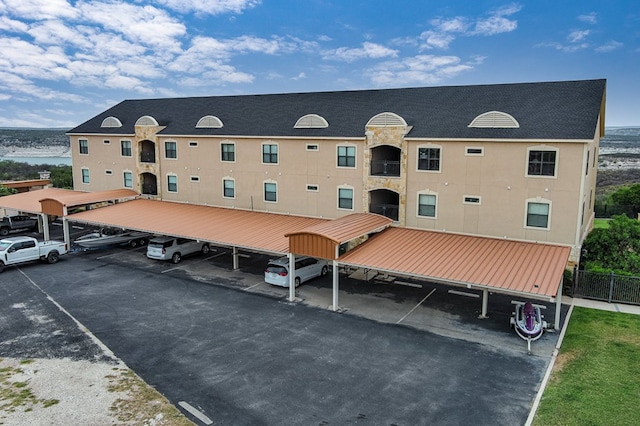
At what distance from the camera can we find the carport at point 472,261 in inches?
847

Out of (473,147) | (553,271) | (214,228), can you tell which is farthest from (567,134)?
(214,228)

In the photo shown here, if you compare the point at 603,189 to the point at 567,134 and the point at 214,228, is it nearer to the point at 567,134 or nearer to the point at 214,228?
the point at 567,134

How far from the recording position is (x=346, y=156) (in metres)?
33.1

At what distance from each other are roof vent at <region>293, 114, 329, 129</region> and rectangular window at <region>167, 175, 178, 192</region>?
13.7 m

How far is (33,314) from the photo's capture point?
24109 mm

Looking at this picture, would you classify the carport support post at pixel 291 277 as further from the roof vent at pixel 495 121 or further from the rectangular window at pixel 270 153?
the roof vent at pixel 495 121

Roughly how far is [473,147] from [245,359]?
18408 mm

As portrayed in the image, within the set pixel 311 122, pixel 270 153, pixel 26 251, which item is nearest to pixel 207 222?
pixel 270 153

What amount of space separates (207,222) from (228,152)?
6.84 metres

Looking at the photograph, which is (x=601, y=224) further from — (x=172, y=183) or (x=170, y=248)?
(x=172, y=183)

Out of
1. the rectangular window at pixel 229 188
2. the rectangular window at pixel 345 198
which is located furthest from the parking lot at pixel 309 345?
the rectangular window at pixel 229 188

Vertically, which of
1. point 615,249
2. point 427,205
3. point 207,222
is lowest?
point 615,249

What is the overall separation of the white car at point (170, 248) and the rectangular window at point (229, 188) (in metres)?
5.47

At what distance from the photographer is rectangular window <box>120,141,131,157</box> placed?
147 ft
